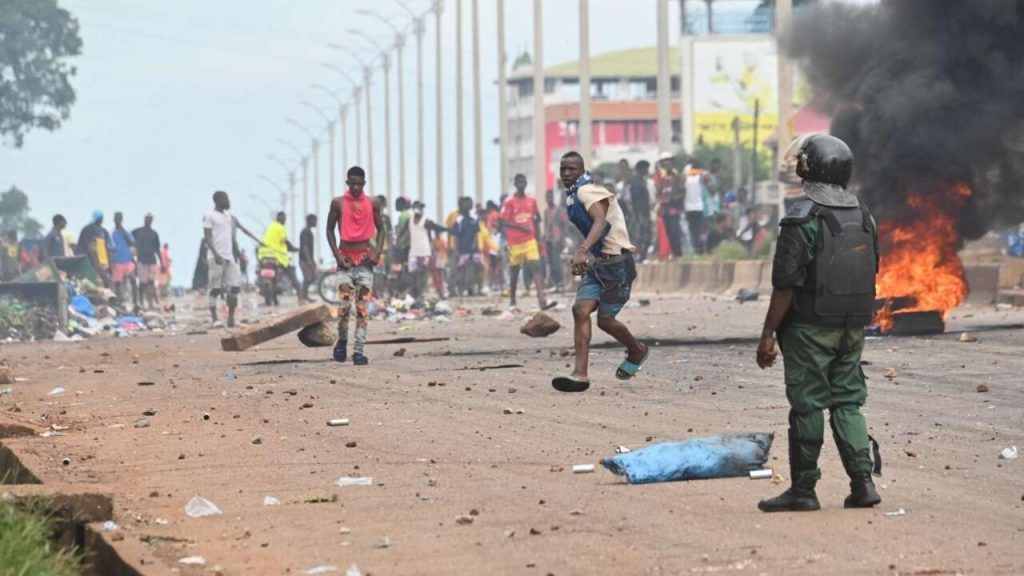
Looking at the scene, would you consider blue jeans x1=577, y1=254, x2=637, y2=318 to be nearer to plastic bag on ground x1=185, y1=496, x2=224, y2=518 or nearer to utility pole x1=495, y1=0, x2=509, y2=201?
plastic bag on ground x1=185, y1=496, x2=224, y2=518

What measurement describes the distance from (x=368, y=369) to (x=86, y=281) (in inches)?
610

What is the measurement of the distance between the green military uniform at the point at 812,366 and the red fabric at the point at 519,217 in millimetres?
18904

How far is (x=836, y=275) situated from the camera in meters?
7.67

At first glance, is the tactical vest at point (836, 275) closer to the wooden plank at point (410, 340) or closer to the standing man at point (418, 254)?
the wooden plank at point (410, 340)

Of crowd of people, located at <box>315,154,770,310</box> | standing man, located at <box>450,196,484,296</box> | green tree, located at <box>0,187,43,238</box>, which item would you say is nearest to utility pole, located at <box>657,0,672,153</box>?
crowd of people, located at <box>315,154,770,310</box>

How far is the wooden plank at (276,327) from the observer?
18.5 meters

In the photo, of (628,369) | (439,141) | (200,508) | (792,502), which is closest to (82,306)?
(628,369)

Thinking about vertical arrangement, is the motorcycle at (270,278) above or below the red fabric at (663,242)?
below

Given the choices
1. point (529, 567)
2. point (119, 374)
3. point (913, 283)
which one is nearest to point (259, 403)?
point (119, 374)

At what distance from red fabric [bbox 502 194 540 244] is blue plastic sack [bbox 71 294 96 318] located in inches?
243

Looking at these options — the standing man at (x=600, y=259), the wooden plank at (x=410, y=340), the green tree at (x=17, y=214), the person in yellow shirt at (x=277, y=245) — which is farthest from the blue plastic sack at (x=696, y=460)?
the green tree at (x=17, y=214)

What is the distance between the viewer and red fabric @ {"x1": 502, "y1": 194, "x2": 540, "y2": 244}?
26.6 metres

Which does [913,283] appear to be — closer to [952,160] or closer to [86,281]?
[952,160]

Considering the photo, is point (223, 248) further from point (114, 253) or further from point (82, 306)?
point (114, 253)
